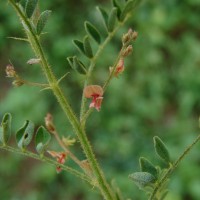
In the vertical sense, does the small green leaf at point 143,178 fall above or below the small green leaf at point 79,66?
below

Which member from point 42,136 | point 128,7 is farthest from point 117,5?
point 42,136

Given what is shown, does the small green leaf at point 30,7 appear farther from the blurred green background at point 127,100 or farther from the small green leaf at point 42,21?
the blurred green background at point 127,100

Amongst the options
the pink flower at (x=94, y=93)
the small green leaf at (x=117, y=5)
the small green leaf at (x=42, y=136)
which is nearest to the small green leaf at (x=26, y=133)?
the small green leaf at (x=42, y=136)

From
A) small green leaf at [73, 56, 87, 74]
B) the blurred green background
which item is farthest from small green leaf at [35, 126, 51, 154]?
the blurred green background

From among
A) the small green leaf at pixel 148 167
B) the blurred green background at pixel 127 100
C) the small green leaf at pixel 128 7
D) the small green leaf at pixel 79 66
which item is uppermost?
the small green leaf at pixel 128 7

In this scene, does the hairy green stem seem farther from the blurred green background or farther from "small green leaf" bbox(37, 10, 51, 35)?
the blurred green background

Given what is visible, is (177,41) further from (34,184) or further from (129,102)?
(34,184)

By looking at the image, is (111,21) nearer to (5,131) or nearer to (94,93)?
(94,93)
